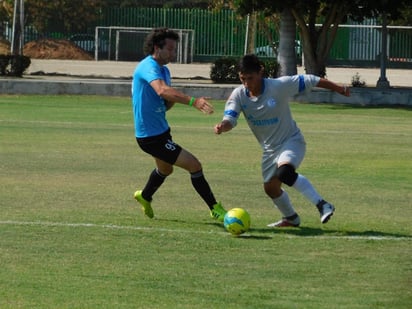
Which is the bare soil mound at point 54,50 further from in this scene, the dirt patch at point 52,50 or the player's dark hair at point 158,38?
the player's dark hair at point 158,38

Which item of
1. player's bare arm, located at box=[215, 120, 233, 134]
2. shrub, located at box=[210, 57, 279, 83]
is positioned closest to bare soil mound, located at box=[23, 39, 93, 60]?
shrub, located at box=[210, 57, 279, 83]

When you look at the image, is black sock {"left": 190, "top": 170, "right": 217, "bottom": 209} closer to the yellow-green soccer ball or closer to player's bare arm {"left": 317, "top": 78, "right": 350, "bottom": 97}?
the yellow-green soccer ball

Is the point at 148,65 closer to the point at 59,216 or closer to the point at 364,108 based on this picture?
the point at 59,216

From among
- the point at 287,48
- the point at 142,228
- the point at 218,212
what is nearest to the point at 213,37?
the point at 287,48

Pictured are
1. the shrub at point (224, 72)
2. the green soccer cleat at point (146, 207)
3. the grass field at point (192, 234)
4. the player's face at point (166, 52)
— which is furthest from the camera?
the shrub at point (224, 72)

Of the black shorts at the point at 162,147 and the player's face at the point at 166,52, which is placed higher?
the player's face at the point at 166,52

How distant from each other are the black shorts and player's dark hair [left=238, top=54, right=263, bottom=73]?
1.21 m

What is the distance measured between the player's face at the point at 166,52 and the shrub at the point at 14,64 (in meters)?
27.4

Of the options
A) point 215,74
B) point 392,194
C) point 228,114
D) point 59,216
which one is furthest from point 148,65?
Result: point 215,74

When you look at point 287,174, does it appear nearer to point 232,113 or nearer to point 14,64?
point 232,113

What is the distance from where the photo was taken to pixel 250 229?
11602mm

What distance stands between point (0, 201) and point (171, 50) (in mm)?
3024

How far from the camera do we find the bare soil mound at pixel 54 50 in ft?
192

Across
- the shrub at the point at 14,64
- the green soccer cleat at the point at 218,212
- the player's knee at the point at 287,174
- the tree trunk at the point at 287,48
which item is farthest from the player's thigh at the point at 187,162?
the shrub at the point at 14,64
